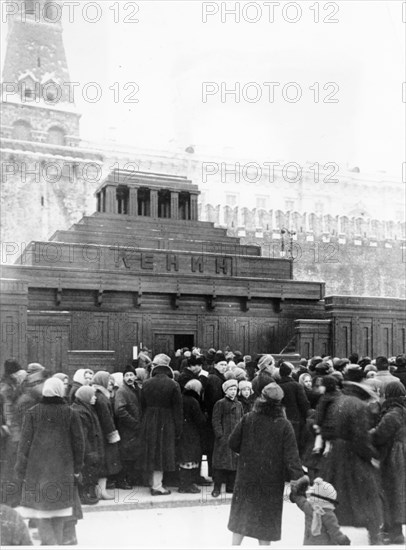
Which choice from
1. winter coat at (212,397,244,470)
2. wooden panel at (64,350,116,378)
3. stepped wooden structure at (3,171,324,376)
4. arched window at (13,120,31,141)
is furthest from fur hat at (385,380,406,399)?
arched window at (13,120,31,141)

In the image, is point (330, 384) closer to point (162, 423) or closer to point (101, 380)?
point (162, 423)

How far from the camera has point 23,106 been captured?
3331 centimetres

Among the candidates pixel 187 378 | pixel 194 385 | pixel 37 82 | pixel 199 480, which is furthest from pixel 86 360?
pixel 37 82

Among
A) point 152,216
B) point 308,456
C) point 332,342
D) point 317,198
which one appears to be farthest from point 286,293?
point 317,198

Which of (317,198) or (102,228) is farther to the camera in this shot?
(317,198)

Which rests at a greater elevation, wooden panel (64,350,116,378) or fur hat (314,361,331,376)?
fur hat (314,361,331,376)

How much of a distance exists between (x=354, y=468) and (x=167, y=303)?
44.8ft

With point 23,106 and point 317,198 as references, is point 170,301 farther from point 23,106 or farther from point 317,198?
point 317,198

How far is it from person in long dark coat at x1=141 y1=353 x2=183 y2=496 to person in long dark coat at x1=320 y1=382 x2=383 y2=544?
8.34ft

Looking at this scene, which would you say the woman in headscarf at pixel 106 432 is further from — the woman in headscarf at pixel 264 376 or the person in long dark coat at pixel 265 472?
the person in long dark coat at pixel 265 472

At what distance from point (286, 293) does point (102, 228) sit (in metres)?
6.54

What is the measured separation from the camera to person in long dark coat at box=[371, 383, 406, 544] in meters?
6.09

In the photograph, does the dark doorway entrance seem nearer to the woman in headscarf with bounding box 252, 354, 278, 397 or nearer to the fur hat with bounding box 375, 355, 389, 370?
the woman in headscarf with bounding box 252, 354, 278, 397

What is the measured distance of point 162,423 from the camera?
8.08 meters
